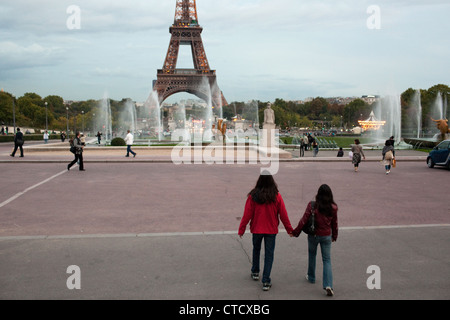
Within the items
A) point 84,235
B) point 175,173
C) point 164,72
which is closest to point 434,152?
point 175,173

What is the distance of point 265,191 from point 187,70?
71.5 meters

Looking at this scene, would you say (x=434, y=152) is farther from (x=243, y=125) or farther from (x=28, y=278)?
(x=243, y=125)

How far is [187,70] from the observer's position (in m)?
73.9

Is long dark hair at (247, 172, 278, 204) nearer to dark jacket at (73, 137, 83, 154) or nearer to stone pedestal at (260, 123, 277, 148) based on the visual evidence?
dark jacket at (73, 137, 83, 154)

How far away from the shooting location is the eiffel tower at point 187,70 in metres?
72.2

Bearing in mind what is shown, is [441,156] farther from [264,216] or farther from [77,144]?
[264,216]

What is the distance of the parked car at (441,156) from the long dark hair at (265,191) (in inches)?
672

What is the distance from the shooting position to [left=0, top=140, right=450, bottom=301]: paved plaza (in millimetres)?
4898

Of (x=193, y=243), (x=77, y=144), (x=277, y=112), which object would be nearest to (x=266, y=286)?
(x=193, y=243)

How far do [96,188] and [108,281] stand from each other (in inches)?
323

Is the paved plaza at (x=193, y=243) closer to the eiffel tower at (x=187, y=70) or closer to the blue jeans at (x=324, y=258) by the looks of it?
the blue jeans at (x=324, y=258)

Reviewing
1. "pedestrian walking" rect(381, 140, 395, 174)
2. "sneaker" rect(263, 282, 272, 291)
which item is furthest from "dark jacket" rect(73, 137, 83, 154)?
"sneaker" rect(263, 282, 272, 291)

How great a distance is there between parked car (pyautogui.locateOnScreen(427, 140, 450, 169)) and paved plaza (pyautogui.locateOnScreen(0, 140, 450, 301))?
6337 mm
